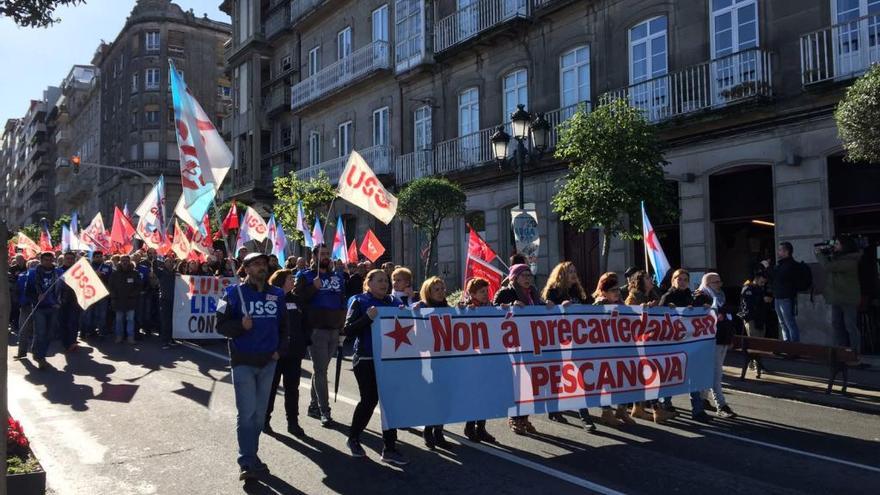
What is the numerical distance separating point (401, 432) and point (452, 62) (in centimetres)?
1724

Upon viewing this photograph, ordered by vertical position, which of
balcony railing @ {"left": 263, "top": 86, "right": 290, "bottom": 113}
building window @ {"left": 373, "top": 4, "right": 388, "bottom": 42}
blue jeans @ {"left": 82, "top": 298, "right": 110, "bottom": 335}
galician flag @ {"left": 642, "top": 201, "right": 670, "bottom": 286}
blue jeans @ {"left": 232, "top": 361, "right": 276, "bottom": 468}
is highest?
building window @ {"left": 373, "top": 4, "right": 388, "bottom": 42}

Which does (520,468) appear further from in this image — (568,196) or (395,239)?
(395,239)

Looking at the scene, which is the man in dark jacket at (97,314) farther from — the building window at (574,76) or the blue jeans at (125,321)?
the building window at (574,76)

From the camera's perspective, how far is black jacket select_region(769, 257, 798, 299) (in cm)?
1159

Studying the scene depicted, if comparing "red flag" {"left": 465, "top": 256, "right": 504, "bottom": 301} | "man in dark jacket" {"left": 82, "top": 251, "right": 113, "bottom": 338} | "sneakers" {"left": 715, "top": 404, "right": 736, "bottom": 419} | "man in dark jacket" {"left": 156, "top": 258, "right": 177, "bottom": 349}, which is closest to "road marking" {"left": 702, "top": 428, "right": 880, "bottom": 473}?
"sneakers" {"left": 715, "top": 404, "right": 736, "bottom": 419}

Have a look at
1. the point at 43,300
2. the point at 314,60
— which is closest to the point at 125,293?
the point at 43,300

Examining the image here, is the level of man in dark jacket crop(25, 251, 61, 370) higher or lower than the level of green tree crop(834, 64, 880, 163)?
lower

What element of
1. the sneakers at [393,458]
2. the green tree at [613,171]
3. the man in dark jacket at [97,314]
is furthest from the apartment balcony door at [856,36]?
the man in dark jacket at [97,314]

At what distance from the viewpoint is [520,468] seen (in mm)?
5797

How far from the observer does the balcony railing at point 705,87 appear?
1392 centimetres

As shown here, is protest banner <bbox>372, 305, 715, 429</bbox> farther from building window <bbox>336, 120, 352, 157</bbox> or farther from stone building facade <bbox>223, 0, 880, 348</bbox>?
building window <bbox>336, 120, 352, 157</bbox>

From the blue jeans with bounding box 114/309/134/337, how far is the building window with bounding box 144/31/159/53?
51.2 meters

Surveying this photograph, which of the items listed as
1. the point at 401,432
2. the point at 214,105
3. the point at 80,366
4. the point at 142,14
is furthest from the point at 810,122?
the point at 142,14

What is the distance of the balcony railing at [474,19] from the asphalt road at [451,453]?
45.2 feet
